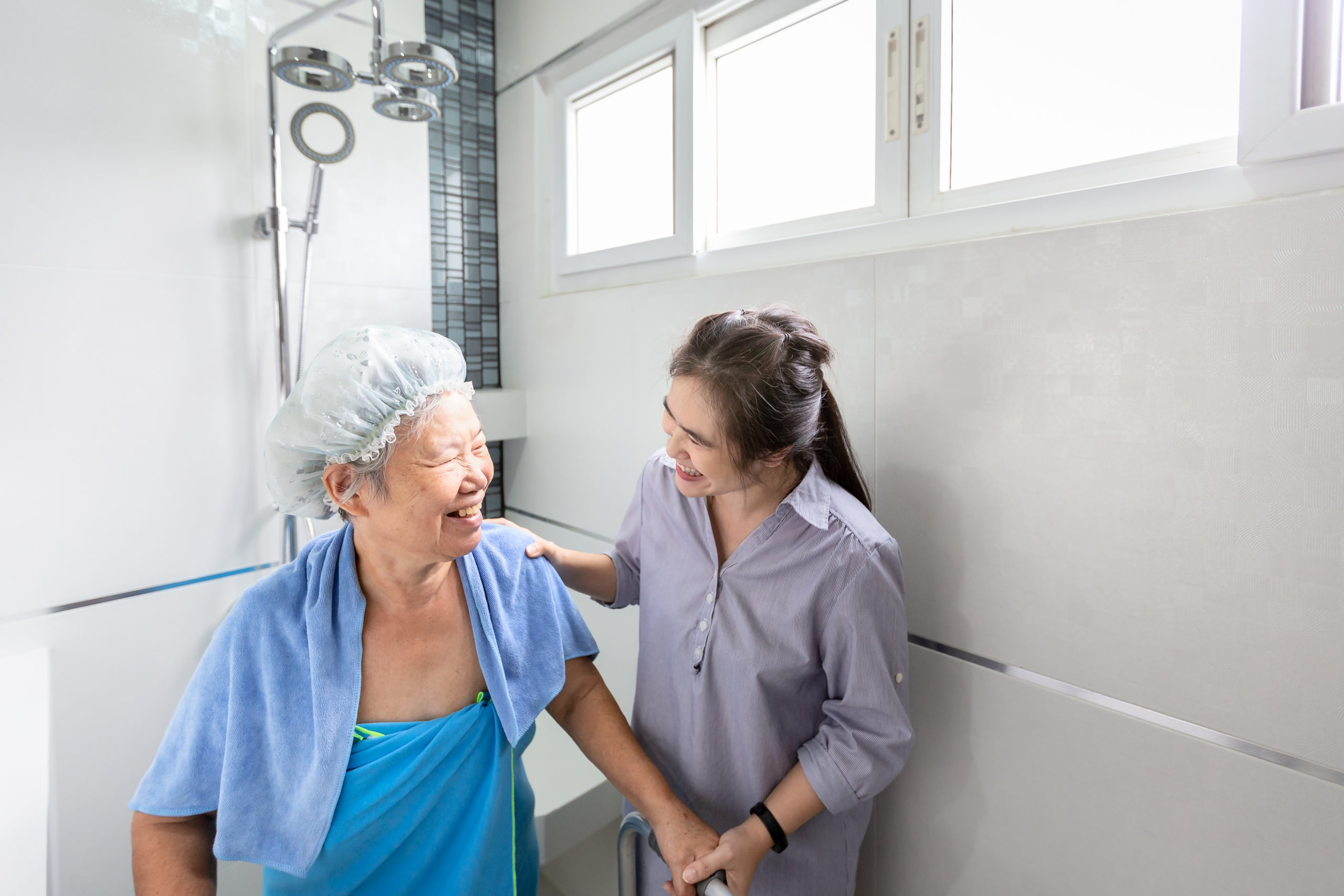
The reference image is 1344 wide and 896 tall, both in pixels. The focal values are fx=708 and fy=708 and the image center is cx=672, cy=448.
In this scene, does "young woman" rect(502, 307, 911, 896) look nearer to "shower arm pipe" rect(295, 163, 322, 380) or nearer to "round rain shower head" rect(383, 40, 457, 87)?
"round rain shower head" rect(383, 40, 457, 87)

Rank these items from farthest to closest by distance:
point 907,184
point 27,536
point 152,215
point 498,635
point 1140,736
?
point 152,215 → point 27,536 → point 907,184 → point 498,635 → point 1140,736

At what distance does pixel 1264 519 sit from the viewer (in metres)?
0.84

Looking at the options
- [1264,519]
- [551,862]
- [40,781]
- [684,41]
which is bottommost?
[551,862]

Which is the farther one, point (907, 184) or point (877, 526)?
point (907, 184)

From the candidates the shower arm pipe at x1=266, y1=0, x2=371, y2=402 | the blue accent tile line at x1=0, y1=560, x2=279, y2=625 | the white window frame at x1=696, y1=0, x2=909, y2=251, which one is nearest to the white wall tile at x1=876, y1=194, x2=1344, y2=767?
the white window frame at x1=696, y1=0, x2=909, y2=251

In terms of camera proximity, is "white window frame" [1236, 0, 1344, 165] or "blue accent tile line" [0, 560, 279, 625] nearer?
"white window frame" [1236, 0, 1344, 165]

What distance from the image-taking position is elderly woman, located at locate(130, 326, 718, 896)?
0.92 m

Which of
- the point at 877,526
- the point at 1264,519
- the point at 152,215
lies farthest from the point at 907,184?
the point at 152,215

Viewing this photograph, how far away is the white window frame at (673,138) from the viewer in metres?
1.60

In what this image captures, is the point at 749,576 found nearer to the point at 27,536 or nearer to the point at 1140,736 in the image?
the point at 1140,736

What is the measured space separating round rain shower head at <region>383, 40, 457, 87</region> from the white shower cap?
0.67 meters

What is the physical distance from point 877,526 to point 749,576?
0.20 meters

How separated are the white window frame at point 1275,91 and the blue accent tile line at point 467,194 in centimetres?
185

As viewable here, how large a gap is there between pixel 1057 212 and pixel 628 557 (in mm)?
889
